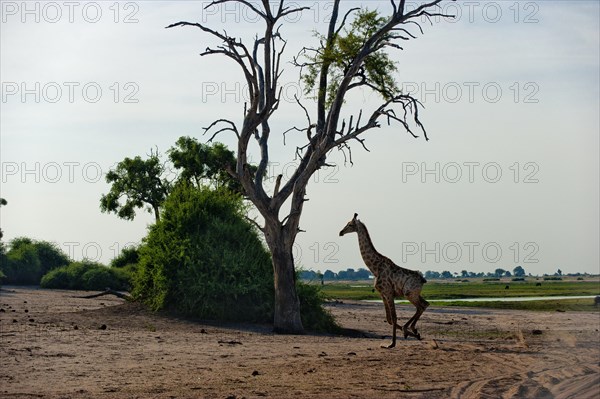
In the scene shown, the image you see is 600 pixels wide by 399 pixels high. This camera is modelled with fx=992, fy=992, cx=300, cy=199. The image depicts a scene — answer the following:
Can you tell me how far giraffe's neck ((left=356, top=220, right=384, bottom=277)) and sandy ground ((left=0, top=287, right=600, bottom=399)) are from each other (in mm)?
→ 1837

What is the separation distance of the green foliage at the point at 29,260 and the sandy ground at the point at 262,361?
26.4 m

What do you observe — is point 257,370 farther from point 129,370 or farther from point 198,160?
point 198,160

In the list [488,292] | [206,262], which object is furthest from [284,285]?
[488,292]

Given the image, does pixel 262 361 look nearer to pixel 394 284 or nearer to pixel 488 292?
pixel 394 284

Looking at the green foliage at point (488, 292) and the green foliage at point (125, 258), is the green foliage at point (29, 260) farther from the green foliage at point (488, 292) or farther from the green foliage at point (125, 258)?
the green foliage at point (488, 292)

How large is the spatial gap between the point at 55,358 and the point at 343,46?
11.6 m

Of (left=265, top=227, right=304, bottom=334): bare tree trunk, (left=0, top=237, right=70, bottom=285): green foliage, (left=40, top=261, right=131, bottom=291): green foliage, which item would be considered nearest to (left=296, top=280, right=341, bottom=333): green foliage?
(left=265, top=227, right=304, bottom=334): bare tree trunk

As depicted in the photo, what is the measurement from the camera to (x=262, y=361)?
19.0m

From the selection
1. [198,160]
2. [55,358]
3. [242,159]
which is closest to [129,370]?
[55,358]

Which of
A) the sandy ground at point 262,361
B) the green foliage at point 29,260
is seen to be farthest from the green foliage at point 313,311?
the green foliage at point 29,260

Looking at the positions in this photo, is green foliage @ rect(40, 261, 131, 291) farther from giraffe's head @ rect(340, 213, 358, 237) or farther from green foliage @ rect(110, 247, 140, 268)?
giraffe's head @ rect(340, 213, 358, 237)

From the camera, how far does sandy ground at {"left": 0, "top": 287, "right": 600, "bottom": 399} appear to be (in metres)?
14.8

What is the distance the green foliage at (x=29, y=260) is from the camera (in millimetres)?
54750

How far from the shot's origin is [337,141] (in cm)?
2562
